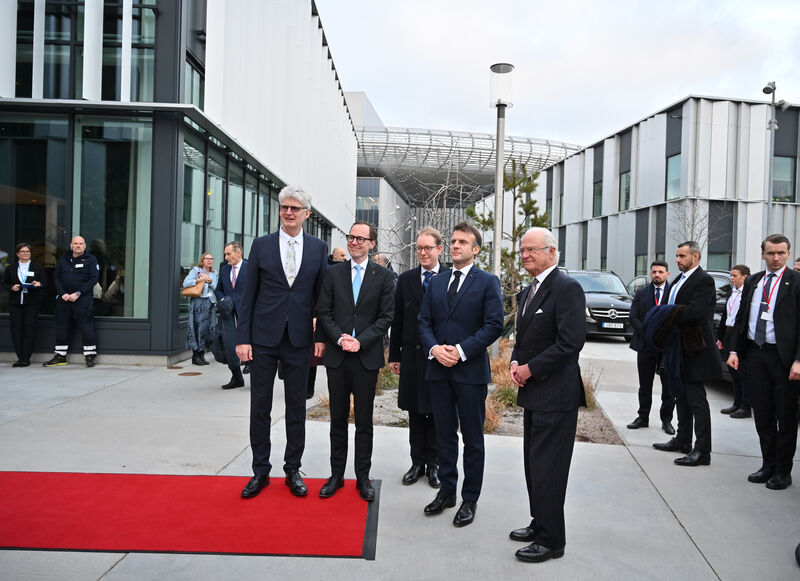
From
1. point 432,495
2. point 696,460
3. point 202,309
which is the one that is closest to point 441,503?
point 432,495

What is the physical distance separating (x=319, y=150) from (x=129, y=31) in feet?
38.1

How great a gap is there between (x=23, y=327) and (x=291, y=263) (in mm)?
6918

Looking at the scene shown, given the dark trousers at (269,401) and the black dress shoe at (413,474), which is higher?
the dark trousers at (269,401)

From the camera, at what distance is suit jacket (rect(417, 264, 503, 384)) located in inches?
155

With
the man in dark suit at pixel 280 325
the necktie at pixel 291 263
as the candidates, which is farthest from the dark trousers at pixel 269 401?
the necktie at pixel 291 263

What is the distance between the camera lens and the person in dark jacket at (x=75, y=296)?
8.98 metres

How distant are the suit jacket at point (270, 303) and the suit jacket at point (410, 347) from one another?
30.4 inches

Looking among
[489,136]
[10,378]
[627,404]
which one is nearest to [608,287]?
[627,404]

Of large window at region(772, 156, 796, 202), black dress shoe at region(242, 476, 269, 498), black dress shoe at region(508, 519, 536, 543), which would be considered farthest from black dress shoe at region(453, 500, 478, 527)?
large window at region(772, 156, 796, 202)

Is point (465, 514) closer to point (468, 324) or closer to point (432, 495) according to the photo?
point (432, 495)

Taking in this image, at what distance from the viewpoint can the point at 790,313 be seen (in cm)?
474

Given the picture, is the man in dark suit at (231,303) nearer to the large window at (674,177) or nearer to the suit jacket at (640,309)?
the suit jacket at (640,309)

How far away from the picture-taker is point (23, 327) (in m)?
9.12

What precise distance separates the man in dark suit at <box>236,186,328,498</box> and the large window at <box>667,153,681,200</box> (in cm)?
2602
